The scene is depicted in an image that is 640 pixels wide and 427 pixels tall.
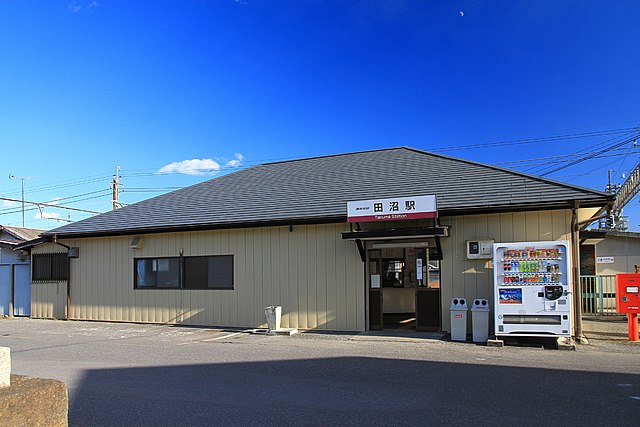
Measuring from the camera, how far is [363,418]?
Result: 18.5 feet

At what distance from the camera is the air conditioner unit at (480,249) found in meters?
12.1

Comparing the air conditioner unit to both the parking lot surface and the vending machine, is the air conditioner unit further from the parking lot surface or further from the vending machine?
the parking lot surface

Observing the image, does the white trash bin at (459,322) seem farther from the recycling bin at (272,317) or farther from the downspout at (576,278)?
the recycling bin at (272,317)

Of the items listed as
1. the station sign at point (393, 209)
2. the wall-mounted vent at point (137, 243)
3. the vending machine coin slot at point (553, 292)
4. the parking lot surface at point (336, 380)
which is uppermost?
the station sign at point (393, 209)

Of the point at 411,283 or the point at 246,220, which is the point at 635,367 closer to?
the point at 411,283

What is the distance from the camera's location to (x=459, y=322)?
456 inches

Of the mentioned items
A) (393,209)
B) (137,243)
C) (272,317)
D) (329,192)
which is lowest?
(272,317)

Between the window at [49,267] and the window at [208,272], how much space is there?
17.9 ft

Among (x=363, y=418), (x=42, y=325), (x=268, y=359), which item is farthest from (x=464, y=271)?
(x=42, y=325)

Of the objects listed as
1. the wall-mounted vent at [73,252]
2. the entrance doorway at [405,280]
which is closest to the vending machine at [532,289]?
the entrance doorway at [405,280]

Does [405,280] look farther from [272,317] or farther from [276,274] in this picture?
[272,317]

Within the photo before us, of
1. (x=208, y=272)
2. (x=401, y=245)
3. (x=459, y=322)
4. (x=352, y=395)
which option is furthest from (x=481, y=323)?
(x=208, y=272)

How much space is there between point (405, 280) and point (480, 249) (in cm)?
288

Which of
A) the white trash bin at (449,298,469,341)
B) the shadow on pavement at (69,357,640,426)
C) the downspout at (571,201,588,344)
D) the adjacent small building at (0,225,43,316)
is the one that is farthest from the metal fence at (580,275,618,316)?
the adjacent small building at (0,225,43,316)
